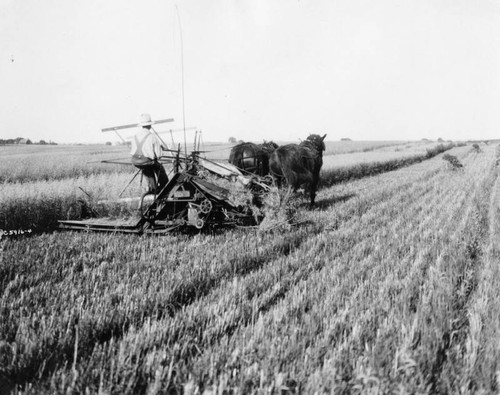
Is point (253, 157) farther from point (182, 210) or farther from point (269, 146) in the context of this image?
point (182, 210)

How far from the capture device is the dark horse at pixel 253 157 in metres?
10.7

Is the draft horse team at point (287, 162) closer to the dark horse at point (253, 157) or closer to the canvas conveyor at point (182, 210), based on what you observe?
the dark horse at point (253, 157)

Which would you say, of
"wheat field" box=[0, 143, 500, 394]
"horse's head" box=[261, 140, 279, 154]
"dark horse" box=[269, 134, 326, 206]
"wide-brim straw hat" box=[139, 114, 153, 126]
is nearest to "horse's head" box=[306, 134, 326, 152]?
"horse's head" box=[261, 140, 279, 154]

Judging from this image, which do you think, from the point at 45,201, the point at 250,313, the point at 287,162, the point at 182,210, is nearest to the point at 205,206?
the point at 182,210

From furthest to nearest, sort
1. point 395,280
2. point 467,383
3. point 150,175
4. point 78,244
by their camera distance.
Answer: point 150,175 → point 78,244 → point 395,280 → point 467,383

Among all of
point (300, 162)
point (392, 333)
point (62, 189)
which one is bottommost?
point (392, 333)

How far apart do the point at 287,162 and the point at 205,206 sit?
398 cm

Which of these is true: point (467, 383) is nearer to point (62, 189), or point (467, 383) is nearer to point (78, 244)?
point (78, 244)

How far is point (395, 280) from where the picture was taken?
388cm

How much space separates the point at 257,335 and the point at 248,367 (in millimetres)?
449

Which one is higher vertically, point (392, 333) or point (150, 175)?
point (150, 175)

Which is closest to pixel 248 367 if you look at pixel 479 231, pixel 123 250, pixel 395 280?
pixel 395 280

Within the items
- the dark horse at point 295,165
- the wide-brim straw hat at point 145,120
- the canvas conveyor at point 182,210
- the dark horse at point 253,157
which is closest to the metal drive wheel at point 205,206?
the canvas conveyor at point 182,210

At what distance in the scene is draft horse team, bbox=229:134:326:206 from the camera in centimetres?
937
